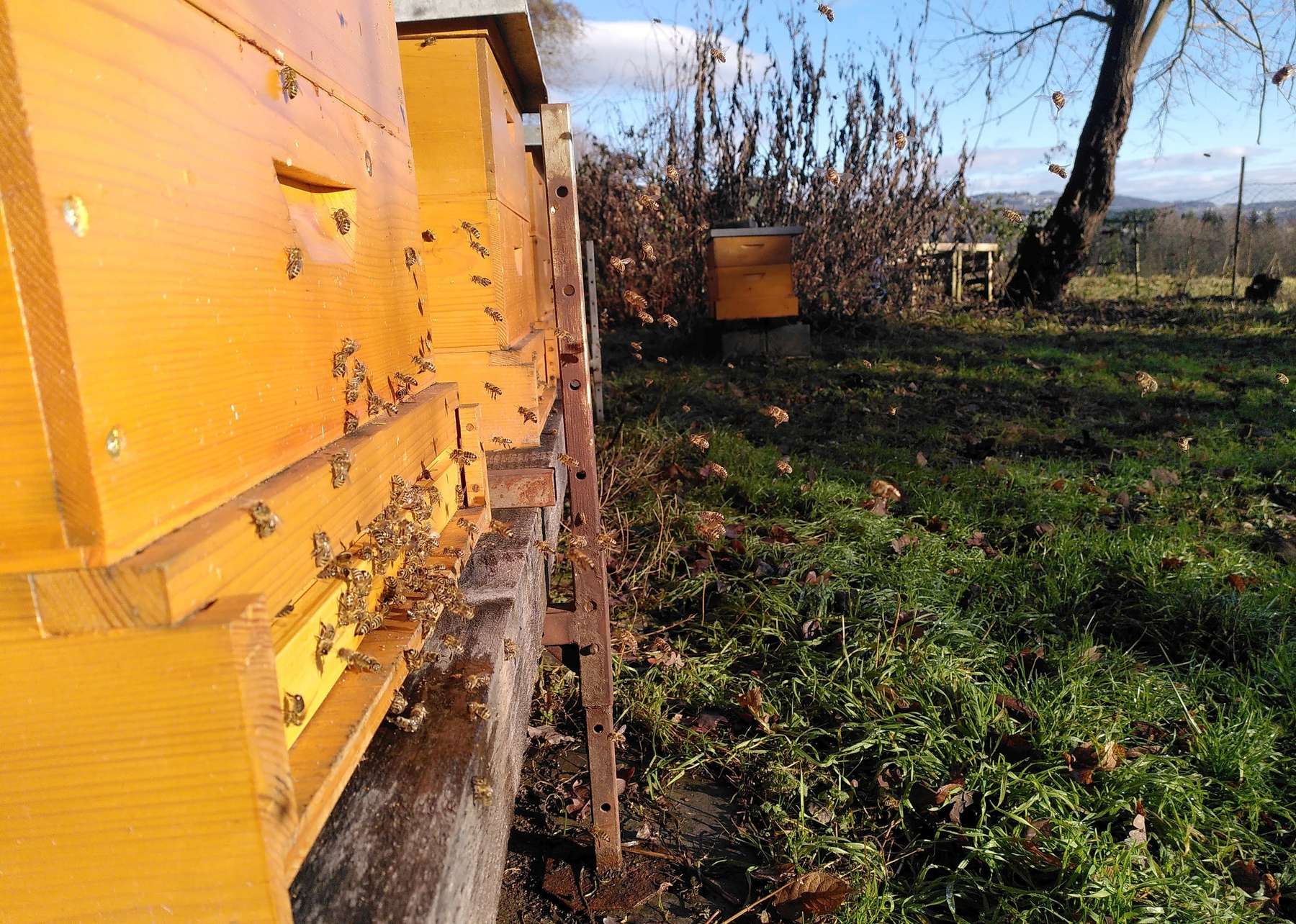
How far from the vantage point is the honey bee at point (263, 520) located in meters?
0.77

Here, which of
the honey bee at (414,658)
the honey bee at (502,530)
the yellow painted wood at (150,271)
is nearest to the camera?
the yellow painted wood at (150,271)

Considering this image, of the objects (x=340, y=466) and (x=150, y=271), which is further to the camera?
(x=340, y=466)

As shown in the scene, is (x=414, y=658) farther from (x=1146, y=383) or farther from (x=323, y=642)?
(x=1146, y=383)

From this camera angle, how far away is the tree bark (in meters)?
10.6

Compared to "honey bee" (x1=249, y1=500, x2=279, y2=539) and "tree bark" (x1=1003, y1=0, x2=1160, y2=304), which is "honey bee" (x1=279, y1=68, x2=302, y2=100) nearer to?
"honey bee" (x1=249, y1=500, x2=279, y2=539)

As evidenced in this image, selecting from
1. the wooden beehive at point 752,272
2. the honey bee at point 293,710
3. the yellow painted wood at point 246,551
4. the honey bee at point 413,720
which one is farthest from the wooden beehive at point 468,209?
the wooden beehive at point 752,272

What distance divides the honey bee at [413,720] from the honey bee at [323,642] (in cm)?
13

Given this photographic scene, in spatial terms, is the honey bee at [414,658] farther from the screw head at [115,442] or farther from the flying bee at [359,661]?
the screw head at [115,442]

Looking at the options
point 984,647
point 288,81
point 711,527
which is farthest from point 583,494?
point 984,647

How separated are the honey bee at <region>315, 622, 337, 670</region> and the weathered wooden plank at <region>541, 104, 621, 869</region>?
0.98 metres

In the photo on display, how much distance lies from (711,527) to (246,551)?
2.62 metres

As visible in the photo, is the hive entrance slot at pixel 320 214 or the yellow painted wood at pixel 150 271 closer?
the yellow painted wood at pixel 150 271

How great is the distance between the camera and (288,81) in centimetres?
98

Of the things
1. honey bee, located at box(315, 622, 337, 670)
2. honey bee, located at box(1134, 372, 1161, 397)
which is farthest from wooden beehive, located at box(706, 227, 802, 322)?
honey bee, located at box(315, 622, 337, 670)
